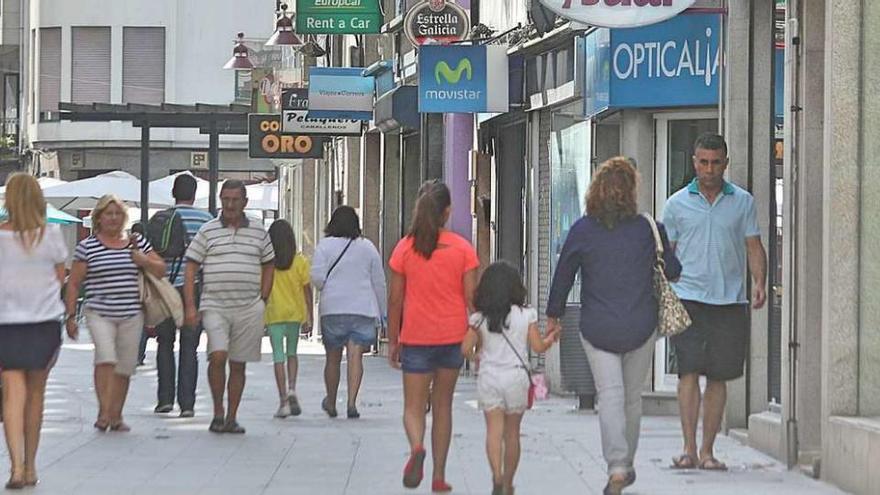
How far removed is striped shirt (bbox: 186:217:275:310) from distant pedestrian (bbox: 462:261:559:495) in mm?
4616

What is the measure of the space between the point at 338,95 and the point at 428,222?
18838mm

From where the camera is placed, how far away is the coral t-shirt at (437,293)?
1184 cm

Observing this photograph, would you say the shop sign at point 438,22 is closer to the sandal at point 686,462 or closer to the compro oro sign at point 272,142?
the sandal at point 686,462

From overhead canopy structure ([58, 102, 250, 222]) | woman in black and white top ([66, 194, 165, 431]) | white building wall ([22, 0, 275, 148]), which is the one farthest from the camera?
white building wall ([22, 0, 275, 148])

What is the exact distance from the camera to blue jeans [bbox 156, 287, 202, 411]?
54.9 feet

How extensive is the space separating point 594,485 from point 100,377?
15.7 feet

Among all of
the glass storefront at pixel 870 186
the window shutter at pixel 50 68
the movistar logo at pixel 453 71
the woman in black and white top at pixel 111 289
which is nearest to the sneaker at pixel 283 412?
the woman in black and white top at pixel 111 289

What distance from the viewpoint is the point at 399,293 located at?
1196cm

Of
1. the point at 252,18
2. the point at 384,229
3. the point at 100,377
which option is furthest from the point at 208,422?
the point at 252,18

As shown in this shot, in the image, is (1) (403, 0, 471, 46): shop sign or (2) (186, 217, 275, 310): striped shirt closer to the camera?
(2) (186, 217, 275, 310): striped shirt

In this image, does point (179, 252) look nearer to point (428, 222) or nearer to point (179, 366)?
point (179, 366)

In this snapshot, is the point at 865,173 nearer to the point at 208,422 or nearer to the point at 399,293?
the point at 399,293

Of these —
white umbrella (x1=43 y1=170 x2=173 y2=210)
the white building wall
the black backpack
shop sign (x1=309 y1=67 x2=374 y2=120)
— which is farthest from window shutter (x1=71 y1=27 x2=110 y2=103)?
the black backpack

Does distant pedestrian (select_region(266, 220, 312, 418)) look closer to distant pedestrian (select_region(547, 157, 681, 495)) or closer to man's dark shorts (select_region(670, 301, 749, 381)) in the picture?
man's dark shorts (select_region(670, 301, 749, 381))
